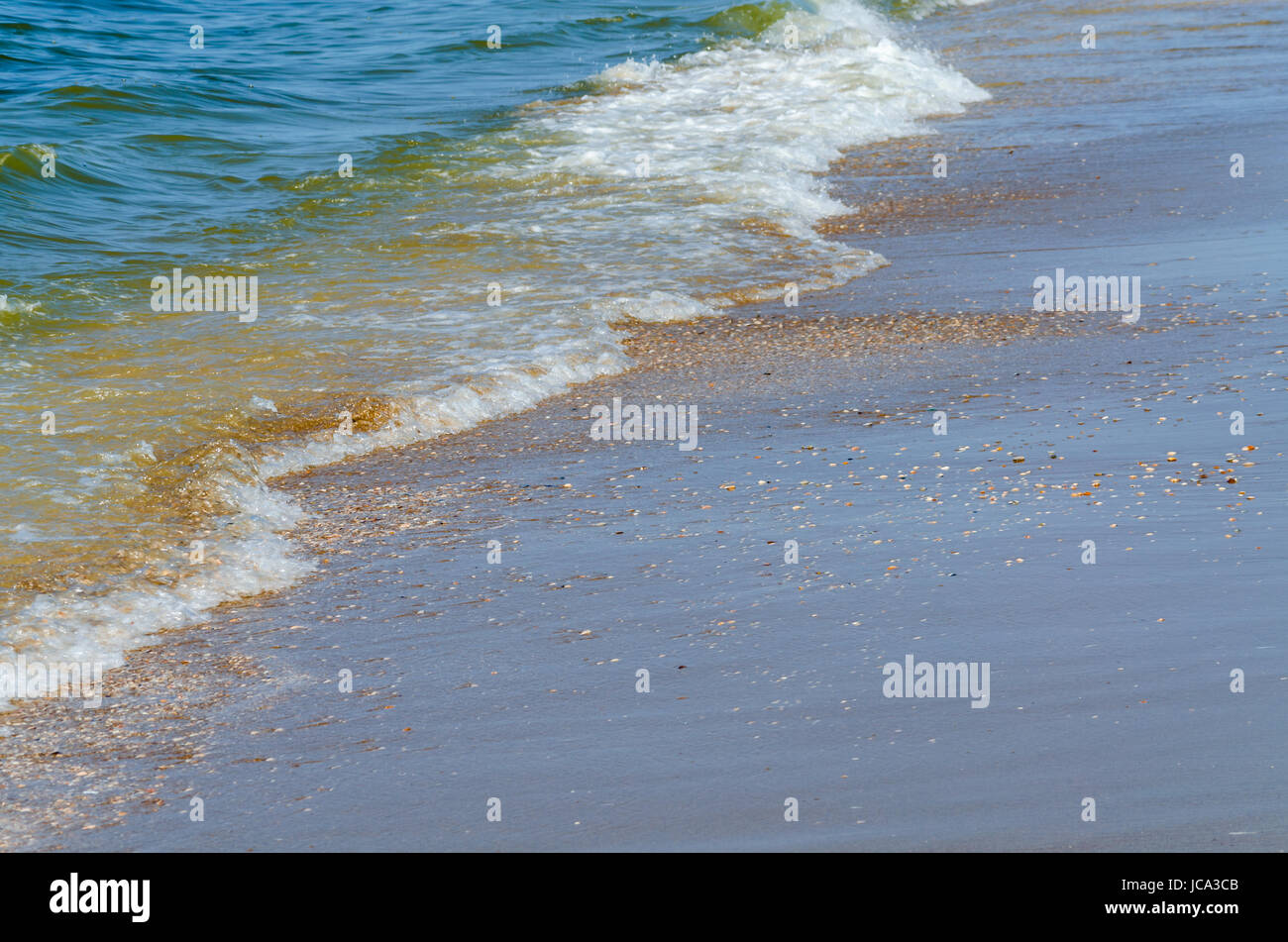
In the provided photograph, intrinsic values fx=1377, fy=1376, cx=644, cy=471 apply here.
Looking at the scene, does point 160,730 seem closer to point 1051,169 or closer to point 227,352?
point 227,352

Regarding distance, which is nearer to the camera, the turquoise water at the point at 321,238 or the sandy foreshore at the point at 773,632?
the sandy foreshore at the point at 773,632

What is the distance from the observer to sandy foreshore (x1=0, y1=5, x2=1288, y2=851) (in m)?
3.22

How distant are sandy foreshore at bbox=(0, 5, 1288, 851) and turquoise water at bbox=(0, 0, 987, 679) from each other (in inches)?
18.1

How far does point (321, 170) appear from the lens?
12.8 m

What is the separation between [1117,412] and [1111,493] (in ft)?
3.31

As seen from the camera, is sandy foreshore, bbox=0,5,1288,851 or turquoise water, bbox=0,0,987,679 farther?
turquoise water, bbox=0,0,987,679

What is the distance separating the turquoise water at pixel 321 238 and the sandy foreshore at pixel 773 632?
0.46m

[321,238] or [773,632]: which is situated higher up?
[321,238]

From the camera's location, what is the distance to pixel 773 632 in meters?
4.10

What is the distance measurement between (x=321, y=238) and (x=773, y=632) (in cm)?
722

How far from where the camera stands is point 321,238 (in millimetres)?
10359

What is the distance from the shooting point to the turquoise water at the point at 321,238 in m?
5.54

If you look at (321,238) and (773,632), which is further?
(321,238)
